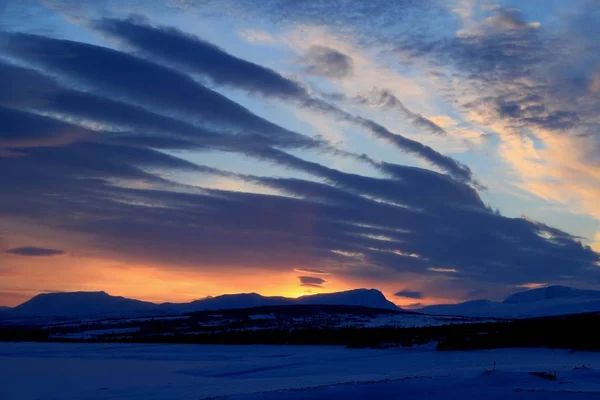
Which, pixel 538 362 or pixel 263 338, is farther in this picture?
pixel 263 338

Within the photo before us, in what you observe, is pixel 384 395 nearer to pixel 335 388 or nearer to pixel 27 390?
pixel 335 388

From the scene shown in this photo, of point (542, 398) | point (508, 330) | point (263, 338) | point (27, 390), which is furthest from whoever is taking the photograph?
point (263, 338)

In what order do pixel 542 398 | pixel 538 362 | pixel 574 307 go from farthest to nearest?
pixel 574 307, pixel 538 362, pixel 542 398

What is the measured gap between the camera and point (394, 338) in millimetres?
36156

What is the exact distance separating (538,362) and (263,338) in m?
25.1

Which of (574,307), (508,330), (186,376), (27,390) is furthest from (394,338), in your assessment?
(574,307)

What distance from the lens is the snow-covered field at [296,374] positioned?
54.0 feet

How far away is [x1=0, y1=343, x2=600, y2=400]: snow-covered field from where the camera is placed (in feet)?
54.0

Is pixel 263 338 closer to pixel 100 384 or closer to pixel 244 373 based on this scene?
pixel 244 373

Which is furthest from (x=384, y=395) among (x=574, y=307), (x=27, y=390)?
(x=574, y=307)

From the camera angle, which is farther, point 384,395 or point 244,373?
point 244,373

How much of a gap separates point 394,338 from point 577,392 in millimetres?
21555

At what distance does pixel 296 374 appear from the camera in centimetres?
2336

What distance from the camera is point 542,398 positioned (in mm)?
14859
